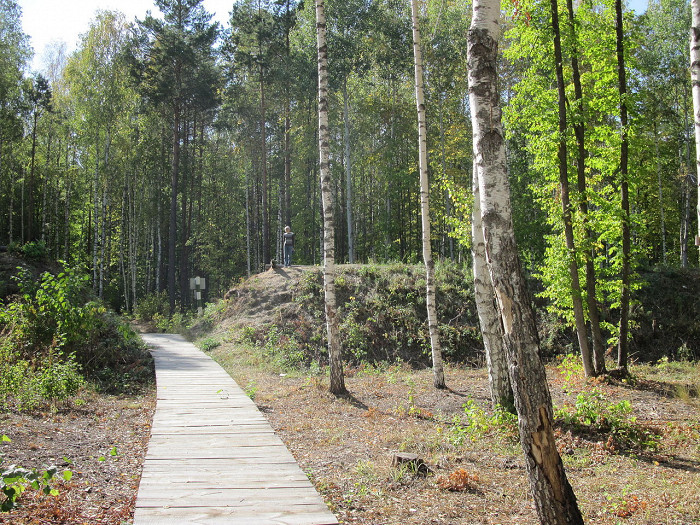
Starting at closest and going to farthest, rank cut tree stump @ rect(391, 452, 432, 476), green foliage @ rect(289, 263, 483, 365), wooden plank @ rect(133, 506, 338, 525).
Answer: wooden plank @ rect(133, 506, 338, 525) → cut tree stump @ rect(391, 452, 432, 476) → green foliage @ rect(289, 263, 483, 365)

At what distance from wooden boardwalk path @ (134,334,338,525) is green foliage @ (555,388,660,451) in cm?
386

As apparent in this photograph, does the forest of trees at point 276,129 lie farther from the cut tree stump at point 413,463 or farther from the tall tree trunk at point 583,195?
the cut tree stump at point 413,463

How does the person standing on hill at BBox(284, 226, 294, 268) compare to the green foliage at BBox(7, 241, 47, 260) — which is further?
the person standing on hill at BBox(284, 226, 294, 268)

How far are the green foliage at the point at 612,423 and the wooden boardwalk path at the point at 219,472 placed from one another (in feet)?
12.7

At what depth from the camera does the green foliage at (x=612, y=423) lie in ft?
20.3

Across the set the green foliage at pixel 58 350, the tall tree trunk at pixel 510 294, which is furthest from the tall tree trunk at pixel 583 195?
the green foliage at pixel 58 350

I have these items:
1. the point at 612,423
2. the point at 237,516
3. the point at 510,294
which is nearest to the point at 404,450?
the point at 237,516

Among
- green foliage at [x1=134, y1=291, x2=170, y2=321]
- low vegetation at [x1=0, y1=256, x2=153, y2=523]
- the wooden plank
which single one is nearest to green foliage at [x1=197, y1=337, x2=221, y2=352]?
low vegetation at [x1=0, y1=256, x2=153, y2=523]

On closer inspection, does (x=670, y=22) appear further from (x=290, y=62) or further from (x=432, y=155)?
(x=290, y=62)

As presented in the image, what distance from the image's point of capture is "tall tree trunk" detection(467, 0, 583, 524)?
328cm

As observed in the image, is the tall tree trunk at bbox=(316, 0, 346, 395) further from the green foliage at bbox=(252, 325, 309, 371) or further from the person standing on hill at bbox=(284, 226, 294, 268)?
the person standing on hill at bbox=(284, 226, 294, 268)

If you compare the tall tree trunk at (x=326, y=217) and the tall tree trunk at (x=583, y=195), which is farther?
the tall tree trunk at (x=583, y=195)

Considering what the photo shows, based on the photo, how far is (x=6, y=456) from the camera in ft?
15.8

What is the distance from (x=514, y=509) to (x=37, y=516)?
371 cm
